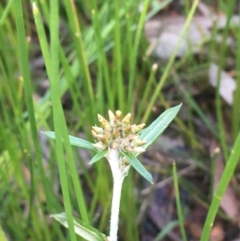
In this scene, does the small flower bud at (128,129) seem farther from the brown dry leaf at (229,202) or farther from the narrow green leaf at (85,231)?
the brown dry leaf at (229,202)

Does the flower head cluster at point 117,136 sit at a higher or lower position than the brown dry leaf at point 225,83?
higher

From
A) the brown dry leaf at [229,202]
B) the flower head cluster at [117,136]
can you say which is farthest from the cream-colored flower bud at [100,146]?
the brown dry leaf at [229,202]

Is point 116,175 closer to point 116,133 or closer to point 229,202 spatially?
point 116,133

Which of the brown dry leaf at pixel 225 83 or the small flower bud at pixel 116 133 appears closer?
the small flower bud at pixel 116 133

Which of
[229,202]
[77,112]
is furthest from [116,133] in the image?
[229,202]

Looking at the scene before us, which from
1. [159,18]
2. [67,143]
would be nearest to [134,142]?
[67,143]

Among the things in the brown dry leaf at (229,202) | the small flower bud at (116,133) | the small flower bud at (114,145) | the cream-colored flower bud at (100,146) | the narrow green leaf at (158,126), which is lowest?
the brown dry leaf at (229,202)

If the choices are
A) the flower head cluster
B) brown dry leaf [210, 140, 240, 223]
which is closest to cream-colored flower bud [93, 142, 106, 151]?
the flower head cluster
